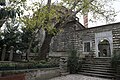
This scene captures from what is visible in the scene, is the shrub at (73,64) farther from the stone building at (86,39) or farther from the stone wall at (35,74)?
the stone wall at (35,74)

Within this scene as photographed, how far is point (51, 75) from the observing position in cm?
906

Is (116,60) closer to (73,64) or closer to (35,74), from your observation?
(73,64)

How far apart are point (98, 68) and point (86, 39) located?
4.65 m

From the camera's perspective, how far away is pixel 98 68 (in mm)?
9977

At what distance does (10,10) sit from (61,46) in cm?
980

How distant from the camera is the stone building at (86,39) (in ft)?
39.3

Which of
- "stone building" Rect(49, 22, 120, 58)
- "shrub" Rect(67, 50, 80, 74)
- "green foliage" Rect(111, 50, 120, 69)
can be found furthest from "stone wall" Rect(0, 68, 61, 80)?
"green foliage" Rect(111, 50, 120, 69)

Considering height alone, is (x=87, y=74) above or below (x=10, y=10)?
below

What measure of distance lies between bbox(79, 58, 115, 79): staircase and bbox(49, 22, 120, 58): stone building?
0.98m

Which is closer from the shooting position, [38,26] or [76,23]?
[38,26]

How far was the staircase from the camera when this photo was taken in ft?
29.5

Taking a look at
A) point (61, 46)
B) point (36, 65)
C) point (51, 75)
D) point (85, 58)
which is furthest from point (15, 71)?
point (61, 46)

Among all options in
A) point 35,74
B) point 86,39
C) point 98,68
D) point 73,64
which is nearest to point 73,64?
point 73,64

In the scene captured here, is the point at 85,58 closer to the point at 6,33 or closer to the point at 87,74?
the point at 87,74
